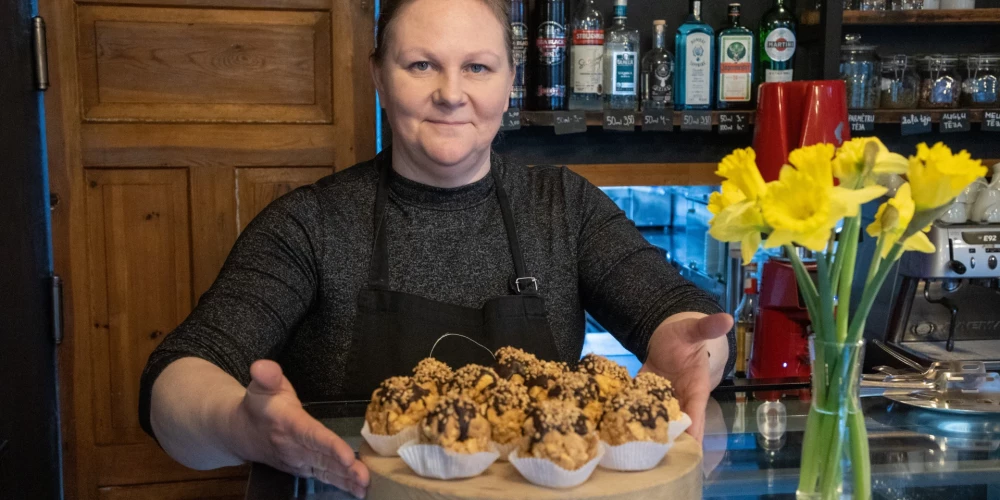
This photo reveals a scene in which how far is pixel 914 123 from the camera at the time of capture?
263 centimetres

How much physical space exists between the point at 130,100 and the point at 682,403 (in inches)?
70.7

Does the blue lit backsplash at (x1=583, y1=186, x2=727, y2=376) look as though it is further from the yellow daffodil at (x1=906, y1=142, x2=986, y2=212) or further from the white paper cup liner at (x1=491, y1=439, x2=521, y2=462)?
the yellow daffodil at (x1=906, y1=142, x2=986, y2=212)

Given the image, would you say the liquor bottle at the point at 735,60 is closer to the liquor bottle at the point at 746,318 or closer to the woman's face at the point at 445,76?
the liquor bottle at the point at 746,318

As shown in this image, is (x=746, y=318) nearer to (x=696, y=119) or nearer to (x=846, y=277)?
(x=696, y=119)

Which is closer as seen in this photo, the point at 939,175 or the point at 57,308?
the point at 939,175

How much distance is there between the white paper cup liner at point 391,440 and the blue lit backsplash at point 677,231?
6.42ft

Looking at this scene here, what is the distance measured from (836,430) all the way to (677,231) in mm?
2320

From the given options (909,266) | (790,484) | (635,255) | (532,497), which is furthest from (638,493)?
(909,266)

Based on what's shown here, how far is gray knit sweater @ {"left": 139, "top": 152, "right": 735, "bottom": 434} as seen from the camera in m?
1.59

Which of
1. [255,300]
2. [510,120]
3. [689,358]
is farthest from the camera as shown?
[510,120]

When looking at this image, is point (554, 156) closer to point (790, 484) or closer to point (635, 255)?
point (635, 255)

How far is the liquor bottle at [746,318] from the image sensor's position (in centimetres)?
245

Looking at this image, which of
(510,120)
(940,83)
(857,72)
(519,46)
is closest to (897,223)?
(510,120)

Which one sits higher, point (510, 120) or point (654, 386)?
point (510, 120)
